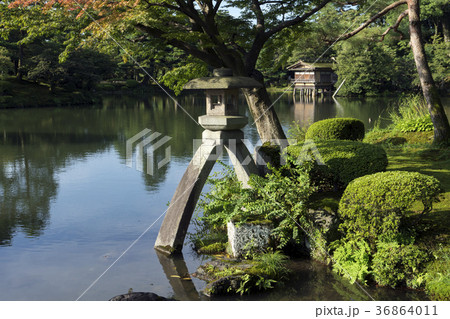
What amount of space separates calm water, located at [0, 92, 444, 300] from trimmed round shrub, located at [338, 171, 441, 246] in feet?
2.51

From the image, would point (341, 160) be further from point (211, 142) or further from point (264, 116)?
point (264, 116)

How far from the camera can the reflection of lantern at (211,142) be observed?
23.9ft

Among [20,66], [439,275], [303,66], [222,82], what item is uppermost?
[303,66]

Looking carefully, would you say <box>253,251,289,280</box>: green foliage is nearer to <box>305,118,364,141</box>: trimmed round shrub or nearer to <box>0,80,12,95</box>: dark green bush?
<box>305,118,364,141</box>: trimmed round shrub

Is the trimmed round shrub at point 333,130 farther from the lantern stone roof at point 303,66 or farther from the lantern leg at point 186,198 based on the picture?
the lantern stone roof at point 303,66

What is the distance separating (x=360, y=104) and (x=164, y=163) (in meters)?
23.2

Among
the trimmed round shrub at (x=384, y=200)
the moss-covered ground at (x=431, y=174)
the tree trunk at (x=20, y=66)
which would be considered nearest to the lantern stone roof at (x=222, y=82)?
the trimmed round shrub at (x=384, y=200)

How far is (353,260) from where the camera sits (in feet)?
21.1

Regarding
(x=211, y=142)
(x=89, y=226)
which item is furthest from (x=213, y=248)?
(x=89, y=226)

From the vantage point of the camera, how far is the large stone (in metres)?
7.04

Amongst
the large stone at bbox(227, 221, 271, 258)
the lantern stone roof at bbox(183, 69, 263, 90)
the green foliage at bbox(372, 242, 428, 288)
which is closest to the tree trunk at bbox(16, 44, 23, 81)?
the lantern stone roof at bbox(183, 69, 263, 90)

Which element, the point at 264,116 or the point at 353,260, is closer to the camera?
the point at 353,260

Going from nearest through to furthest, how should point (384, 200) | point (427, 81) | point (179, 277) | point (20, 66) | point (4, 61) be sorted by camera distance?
point (384, 200) → point (179, 277) → point (427, 81) → point (4, 61) → point (20, 66)

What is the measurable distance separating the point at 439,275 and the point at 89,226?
20.2 ft
